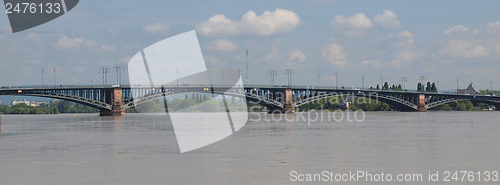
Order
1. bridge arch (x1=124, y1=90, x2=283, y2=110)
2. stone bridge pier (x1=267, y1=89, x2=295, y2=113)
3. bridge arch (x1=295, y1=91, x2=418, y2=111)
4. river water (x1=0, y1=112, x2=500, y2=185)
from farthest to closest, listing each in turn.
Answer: bridge arch (x1=295, y1=91, x2=418, y2=111), stone bridge pier (x1=267, y1=89, x2=295, y2=113), bridge arch (x1=124, y1=90, x2=283, y2=110), river water (x1=0, y1=112, x2=500, y2=185)

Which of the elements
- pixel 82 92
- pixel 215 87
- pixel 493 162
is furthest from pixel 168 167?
pixel 215 87

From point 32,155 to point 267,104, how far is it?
5129 inches

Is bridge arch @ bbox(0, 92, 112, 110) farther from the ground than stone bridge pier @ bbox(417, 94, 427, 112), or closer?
farther from the ground

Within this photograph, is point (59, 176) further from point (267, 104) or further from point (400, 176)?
point (267, 104)

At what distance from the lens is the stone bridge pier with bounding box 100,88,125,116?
144 meters

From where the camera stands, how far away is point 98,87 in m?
142

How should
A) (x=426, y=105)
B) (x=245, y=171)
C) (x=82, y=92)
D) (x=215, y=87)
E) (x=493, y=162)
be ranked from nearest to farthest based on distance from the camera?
(x=245, y=171)
(x=493, y=162)
(x=82, y=92)
(x=215, y=87)
(x=426, y=105)

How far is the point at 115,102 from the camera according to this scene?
144375 millimetres

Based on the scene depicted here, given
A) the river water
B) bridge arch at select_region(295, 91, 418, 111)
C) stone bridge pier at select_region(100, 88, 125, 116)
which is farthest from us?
bridge arch at select_region(295, 91, 418, 111)

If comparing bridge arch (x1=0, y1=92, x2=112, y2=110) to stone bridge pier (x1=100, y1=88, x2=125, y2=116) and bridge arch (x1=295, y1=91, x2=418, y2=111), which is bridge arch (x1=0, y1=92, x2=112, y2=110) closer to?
stone bridge pier (x1=100, y1=88, x2=125, y2=116)

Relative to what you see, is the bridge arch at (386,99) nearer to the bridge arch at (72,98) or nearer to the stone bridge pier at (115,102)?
the stone bridge pier at (115,102)

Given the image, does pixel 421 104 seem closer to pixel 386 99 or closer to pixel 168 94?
pixel 386 99

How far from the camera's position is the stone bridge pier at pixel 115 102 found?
144000mm

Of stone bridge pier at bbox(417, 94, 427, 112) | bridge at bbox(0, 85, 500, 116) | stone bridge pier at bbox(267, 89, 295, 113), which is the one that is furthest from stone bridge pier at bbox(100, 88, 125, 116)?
stone bridge pier at bbox(417, 94, 427, 112)
